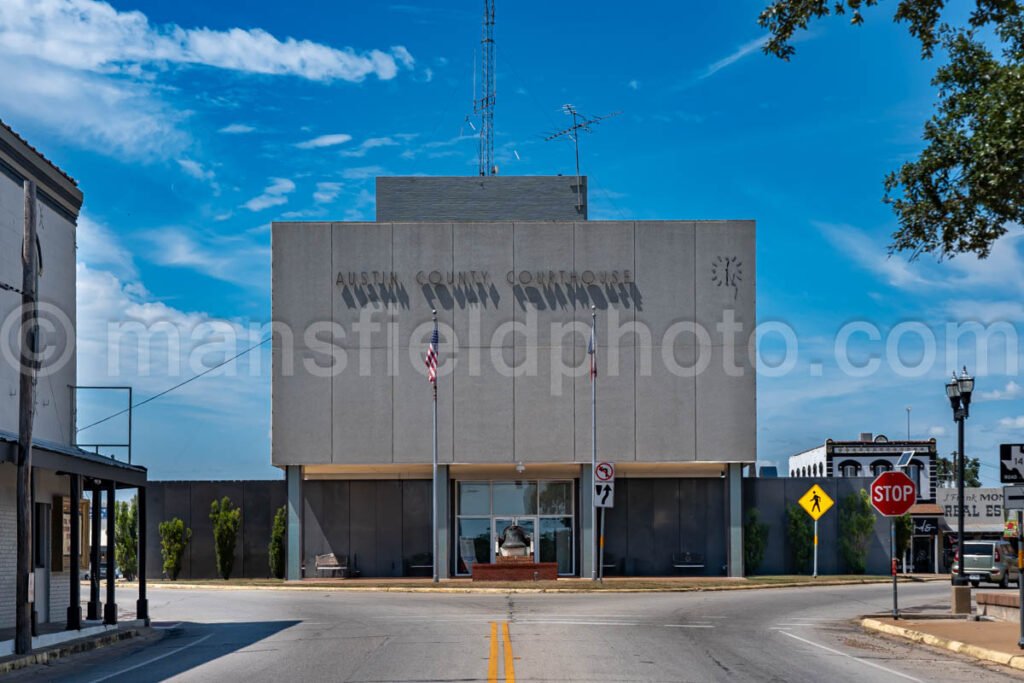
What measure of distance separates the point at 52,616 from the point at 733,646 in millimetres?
15677

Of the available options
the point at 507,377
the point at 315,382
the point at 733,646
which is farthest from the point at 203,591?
the point at 733,646

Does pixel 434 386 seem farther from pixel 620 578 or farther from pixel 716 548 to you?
pixel 716 548

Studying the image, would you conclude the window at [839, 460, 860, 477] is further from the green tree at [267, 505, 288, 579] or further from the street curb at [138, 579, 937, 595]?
the green tree at [267, 505, 288, 579]

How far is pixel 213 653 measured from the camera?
20594 millimetres

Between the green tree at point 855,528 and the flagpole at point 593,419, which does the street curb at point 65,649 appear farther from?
the green tree at point 855,528

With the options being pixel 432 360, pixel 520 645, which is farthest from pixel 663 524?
pixel 520 645

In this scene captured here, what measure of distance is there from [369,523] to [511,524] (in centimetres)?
552

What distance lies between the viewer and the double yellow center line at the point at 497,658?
1580cm

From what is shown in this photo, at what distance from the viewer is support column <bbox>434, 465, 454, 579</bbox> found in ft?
149

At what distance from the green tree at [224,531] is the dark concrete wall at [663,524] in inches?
576

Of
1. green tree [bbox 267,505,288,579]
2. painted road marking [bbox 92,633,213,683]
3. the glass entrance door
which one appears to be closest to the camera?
painted road marking [bbox 92,633,213,683]

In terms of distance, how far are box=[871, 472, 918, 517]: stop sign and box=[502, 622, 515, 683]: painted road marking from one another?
836cm

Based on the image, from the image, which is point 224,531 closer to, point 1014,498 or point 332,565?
point 332,565

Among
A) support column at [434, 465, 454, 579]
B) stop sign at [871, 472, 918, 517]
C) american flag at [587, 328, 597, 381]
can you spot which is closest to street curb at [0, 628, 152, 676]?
Answer: stop sign at [871, 472, 918, 517]
